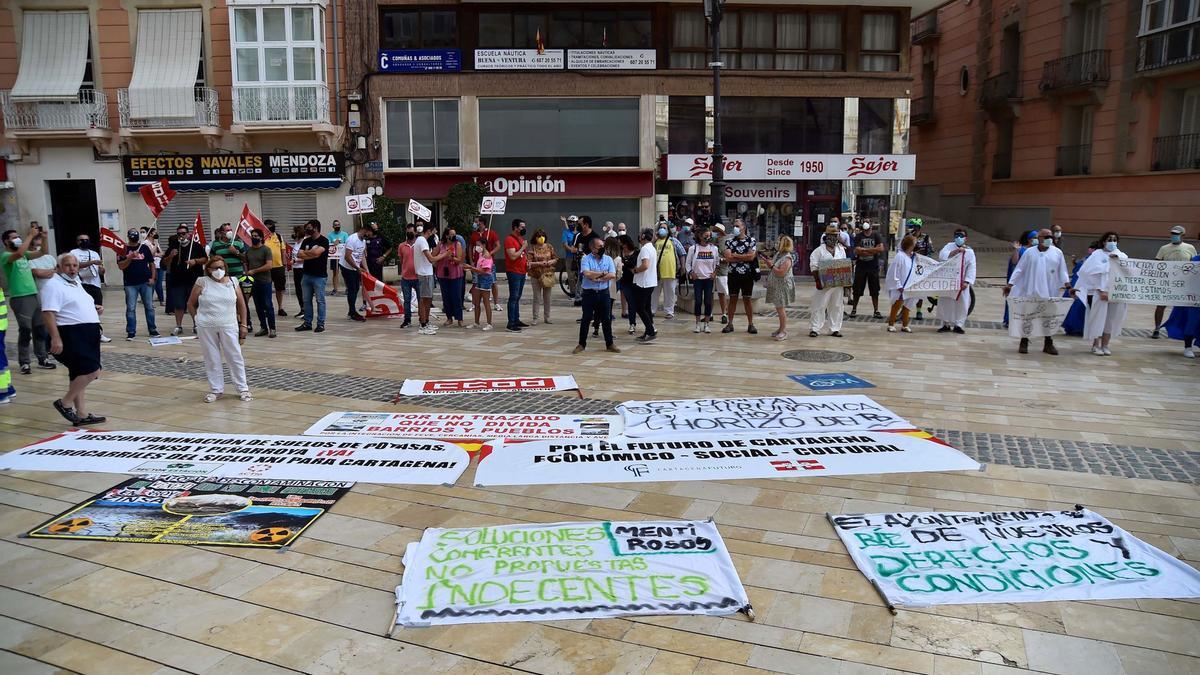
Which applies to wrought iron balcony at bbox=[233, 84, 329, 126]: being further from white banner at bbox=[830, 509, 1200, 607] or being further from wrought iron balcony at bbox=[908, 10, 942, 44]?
wrought iron balcony at bbox=[908, 10, 942, 44]

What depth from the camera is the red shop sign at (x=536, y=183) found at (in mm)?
25984

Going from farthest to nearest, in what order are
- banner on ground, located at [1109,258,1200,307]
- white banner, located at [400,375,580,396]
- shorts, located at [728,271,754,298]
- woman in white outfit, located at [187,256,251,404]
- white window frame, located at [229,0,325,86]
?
white window frame, located at [229,0,325,86]
shorts, located at [728,271,754,298]
banner on ground, located at [1109,258,1200,307]
white banner, located at [400,375,580,396]
woman in white outfit, located at [187,256,251,404]

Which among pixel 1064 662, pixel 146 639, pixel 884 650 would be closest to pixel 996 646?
pixel 1064 662

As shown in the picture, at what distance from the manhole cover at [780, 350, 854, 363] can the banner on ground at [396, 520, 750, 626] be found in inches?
255

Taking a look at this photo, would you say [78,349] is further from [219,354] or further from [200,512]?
[200,512]

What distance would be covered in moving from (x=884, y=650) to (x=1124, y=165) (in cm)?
2748

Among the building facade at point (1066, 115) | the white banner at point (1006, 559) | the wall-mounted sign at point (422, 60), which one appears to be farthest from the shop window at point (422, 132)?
the white banner at point (1006, 559)

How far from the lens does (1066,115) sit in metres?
28.2

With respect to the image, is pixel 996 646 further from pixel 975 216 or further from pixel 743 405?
pixel 975 216

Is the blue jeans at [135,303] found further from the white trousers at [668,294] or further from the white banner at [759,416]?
the white banner at [759,416]

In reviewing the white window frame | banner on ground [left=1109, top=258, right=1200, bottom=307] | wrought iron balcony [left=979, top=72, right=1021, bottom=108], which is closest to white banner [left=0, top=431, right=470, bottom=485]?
banner on ground [left=1109, top=258, right=1200, bottom=307]

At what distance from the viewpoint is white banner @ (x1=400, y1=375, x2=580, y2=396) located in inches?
373

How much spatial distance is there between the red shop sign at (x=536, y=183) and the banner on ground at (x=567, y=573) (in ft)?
70.6

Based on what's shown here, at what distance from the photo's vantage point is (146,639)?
4.08m
